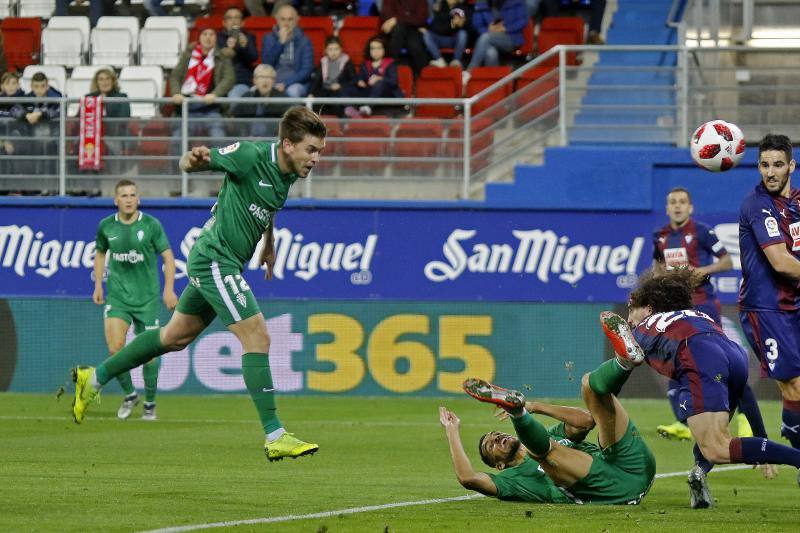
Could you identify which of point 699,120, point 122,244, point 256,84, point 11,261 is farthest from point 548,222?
point 11,261

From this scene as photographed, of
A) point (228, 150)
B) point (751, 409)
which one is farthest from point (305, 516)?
point (751, 409)

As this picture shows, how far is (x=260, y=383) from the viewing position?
29.9ft

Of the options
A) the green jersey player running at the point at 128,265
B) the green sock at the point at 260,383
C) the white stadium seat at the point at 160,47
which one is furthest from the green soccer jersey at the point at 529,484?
the white stadium seat at the point at 160,47

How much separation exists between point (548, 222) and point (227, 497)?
10.9 meters

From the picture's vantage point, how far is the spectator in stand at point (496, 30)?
21.1 metres

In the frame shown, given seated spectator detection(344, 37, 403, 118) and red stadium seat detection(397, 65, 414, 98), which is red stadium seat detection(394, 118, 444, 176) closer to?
seated spectator detection(344, 37, 403, 118)

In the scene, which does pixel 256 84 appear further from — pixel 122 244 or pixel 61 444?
pixel 61 444

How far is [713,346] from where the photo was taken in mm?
8523

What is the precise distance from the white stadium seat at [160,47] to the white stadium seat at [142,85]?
467mm

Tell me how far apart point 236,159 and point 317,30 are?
13252 mm

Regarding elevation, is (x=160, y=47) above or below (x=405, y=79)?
above

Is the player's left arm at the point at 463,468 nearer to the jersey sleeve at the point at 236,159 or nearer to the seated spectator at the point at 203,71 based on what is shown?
the jersey sleeve at the point at 236,159

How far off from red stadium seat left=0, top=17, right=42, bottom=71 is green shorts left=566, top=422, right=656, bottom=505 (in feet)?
53.7

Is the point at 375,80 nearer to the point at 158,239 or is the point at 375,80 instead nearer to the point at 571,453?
the point at 158,239
